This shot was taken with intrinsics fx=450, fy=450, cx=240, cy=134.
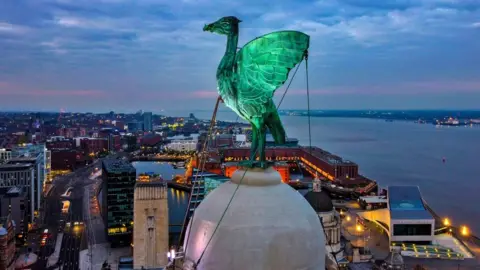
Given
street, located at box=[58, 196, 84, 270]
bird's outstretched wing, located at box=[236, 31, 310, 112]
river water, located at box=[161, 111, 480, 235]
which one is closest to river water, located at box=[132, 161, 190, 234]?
Result: street, located at box=[58, 196, 84, 270]

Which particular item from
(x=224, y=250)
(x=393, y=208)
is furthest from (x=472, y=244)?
(x=224, y=250)

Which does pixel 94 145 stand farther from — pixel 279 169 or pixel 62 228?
pixel 62 228

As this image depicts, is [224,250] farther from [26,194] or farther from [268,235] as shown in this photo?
[26,194]

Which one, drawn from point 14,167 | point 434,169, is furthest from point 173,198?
point 434,169

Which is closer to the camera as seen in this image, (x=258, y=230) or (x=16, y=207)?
(x=258, y=230)

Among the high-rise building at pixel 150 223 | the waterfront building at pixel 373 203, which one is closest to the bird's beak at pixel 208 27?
the high-rise building at pixel 150 223
